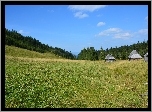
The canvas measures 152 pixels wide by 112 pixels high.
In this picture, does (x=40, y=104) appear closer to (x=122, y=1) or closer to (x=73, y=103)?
(x=73, y=103)

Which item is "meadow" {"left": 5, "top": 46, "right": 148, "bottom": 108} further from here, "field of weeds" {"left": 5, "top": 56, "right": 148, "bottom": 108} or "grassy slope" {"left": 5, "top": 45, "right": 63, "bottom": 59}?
"grassy slope" {"left": 5, "top": 45, "right": 63, "bottom": 59}

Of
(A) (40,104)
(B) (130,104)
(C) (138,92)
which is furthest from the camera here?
(C) (138,92)

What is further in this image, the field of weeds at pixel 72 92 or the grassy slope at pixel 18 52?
the grassy slope at pixel 18 52

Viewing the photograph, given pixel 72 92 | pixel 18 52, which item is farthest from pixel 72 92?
pixel 18 52

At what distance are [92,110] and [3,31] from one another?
2828 millimetres

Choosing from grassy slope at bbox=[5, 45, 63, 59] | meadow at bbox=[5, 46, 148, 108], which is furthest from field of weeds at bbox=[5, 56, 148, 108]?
grassy slope at bbox=[5, 45, 63, 59]

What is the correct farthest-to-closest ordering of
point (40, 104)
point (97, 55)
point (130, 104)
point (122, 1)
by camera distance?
1. point (97, 55)
2. point (130, 104)
3. point (40, 104)
4. point (122, 1)

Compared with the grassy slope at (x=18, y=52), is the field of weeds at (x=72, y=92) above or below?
below

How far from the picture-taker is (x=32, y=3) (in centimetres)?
661

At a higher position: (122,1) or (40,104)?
(122,1)

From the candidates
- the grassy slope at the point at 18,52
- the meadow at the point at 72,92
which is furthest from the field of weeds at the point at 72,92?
the grassy slope at the point at 18,52

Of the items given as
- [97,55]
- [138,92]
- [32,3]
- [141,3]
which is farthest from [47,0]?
[97,55]

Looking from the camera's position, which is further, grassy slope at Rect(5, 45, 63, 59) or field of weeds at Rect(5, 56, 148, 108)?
grassy slope at Rect(5, 45, 63, 59)

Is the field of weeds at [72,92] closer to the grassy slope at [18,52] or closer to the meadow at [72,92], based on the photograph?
the meadow at [72,92]
